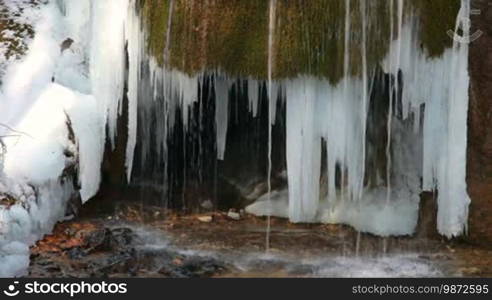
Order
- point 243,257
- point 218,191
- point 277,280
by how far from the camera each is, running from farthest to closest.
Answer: point 218,191
point 243,257
point 277,280

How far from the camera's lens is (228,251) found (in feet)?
25.3

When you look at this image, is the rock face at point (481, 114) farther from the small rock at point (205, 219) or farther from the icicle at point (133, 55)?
the icicle at point (133, 55)

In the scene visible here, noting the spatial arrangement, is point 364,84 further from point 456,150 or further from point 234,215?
point 234,215

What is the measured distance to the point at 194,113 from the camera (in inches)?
337

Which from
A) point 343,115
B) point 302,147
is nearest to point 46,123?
point 302,147

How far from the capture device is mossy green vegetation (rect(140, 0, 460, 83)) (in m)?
7.74

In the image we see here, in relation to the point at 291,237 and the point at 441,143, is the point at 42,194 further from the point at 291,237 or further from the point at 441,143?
the point at 441,143

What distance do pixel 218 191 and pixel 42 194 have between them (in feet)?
6.08

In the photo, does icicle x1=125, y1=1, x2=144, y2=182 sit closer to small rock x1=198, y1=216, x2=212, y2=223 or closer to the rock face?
small rock x1=198, y1=216, x2=212, y2=223

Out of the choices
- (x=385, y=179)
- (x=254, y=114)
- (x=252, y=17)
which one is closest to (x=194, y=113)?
(x=254, y=114)

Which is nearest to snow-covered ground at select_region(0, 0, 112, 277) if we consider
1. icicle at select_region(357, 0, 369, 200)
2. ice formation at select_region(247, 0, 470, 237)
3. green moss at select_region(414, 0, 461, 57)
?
ice formation at select_region(247, 0, 470, 237)

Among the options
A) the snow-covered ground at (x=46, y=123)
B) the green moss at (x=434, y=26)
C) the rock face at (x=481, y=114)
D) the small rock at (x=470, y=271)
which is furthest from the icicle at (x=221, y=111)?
the small rock at (x=470, y=271)

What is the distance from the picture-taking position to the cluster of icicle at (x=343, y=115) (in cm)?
779

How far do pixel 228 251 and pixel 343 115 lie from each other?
156cm
